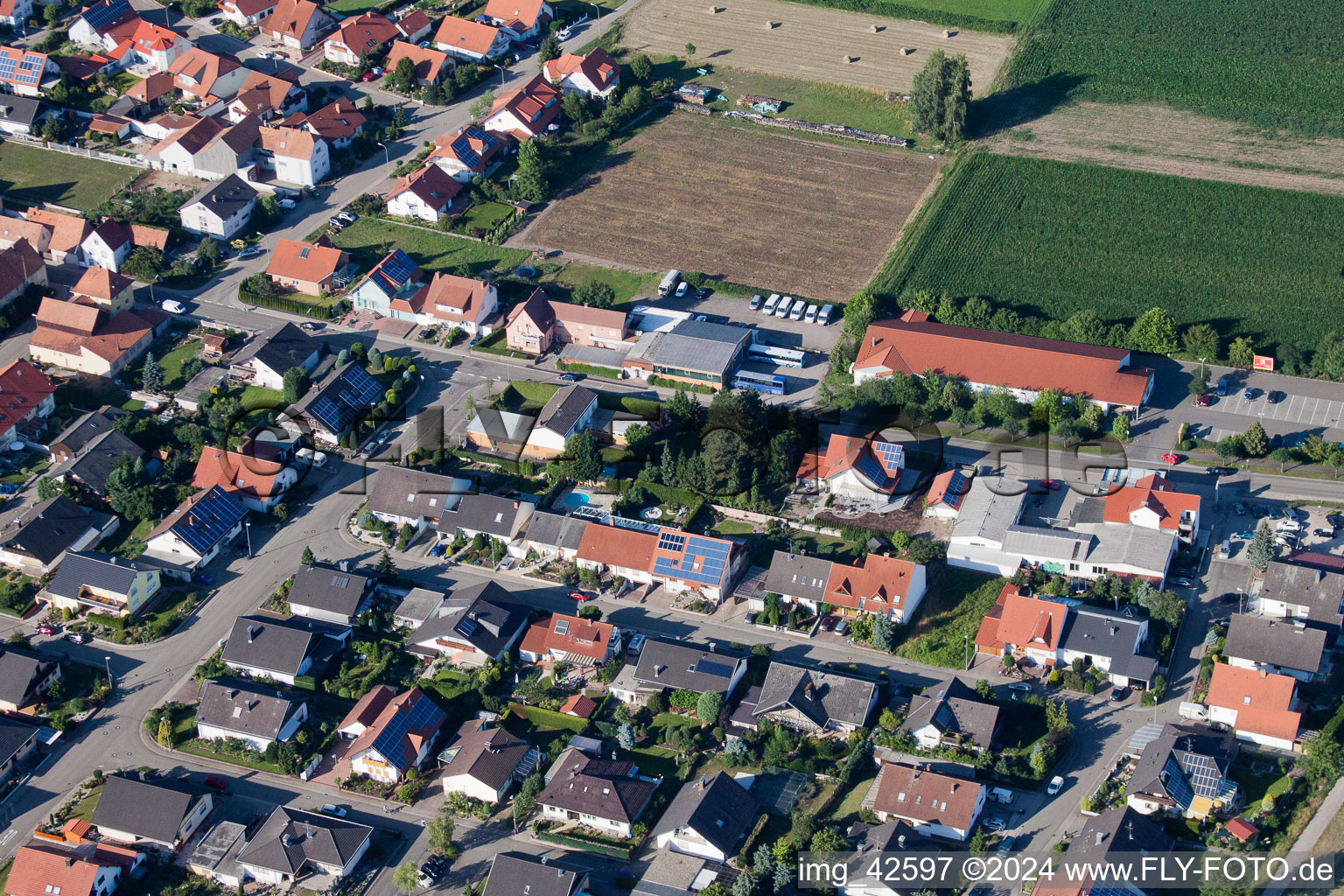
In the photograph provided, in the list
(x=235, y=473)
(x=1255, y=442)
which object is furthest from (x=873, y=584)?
(x=235, y=473)

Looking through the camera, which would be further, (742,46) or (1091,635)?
(742,46)

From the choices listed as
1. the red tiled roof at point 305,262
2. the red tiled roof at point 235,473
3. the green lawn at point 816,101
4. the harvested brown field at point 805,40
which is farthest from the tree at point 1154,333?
the red tiled roof at point 305,262

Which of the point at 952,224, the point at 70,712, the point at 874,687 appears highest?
the point at 952,224

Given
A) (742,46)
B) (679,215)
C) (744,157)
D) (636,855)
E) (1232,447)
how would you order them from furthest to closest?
(742,46) < (744,157) < (679,215) < (1232,447) < (636,855)

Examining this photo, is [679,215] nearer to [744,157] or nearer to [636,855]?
[744,157]

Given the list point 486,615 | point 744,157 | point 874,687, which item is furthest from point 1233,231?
point 486,615

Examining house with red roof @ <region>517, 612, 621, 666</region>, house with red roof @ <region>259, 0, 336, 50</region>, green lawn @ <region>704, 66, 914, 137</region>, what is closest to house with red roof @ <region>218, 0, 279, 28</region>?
house with red roof @ <region>259, 0, 336, 50</region>

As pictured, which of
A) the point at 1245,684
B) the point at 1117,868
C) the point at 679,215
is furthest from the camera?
the point at 679,215
